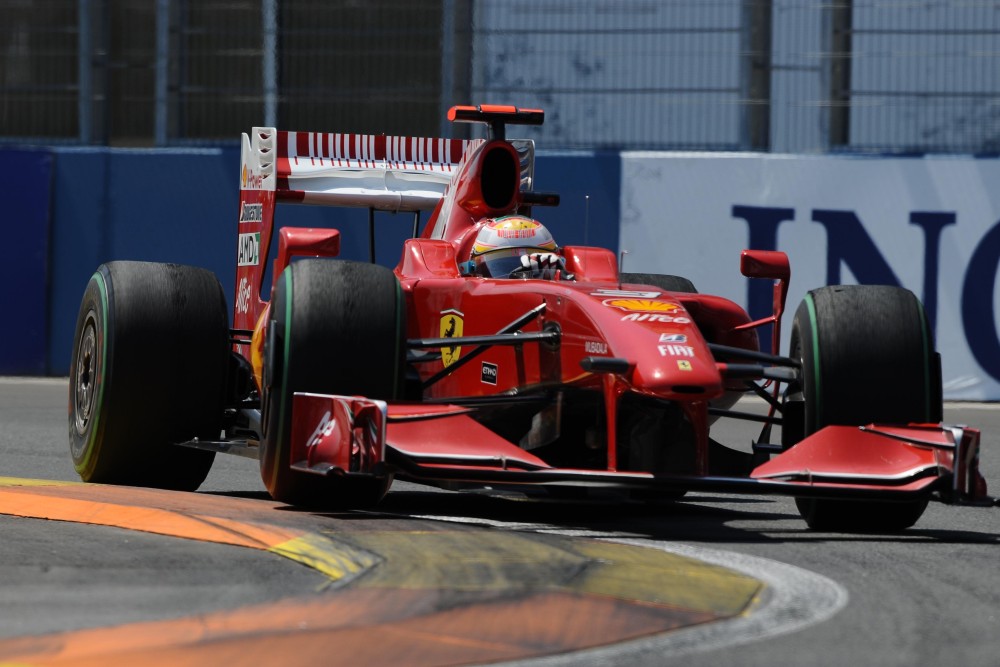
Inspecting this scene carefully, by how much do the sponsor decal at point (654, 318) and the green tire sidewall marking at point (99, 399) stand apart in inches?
98.5

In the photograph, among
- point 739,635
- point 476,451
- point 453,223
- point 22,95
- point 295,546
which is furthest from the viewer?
point 22,95

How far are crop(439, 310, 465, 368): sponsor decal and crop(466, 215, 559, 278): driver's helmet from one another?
1.23 ft

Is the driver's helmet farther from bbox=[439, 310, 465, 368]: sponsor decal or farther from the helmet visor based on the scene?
bbox=[439, 310, 465, 368]: sponsor decal

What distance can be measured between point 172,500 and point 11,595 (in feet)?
7.27

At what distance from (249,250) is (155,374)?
1885 millimetres

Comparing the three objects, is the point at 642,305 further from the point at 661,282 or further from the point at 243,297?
the point at 243,297

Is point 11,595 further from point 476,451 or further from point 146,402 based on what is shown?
point 146,402

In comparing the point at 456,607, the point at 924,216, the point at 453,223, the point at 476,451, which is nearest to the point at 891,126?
the point at 924,216

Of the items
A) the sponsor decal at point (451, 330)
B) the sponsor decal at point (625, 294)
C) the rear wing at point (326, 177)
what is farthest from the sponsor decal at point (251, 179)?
the sponsor decal at point (625, 294)

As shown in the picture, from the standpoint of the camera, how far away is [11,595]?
525 centimetres

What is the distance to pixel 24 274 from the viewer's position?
1634cm

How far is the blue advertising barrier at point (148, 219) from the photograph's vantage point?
16266mm

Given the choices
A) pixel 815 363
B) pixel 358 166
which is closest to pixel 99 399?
pixel 358 166

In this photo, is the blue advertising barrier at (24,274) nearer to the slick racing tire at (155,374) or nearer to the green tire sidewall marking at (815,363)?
the slick racing tire at (155,374)
